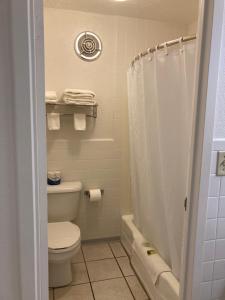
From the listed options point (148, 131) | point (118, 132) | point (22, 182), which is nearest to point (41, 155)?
point (22, 182)

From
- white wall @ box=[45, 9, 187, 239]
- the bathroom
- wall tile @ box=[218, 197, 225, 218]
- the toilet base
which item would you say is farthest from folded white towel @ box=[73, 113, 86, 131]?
wall tile @ box=[218, 197, 225, 218]

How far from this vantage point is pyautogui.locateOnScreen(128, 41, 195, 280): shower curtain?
146 cm

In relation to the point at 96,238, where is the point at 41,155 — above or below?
above

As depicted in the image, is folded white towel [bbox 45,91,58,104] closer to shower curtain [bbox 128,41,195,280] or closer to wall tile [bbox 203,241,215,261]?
shower curtain [bbox 128,41,195,280]

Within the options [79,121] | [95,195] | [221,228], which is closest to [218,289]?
[221,228]

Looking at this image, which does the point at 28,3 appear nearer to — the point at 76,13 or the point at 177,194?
the point at 177,194

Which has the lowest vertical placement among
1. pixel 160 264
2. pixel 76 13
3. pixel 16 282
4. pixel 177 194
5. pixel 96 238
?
pixel 96 238

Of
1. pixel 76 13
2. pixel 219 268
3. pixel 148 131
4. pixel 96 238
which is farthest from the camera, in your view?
pixel 96 238

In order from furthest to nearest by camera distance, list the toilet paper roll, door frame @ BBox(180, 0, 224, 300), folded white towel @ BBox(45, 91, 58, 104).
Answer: the toilet paper roll
folded white towel @ BBox(45, 91, 58, 104)
door frame @ BBox(180, 0, 224, 300)

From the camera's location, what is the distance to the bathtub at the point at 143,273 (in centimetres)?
154

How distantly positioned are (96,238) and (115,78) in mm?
1722

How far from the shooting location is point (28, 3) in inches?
30.4

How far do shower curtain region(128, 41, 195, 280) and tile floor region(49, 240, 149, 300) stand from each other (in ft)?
1.26

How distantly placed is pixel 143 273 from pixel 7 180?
156cm
